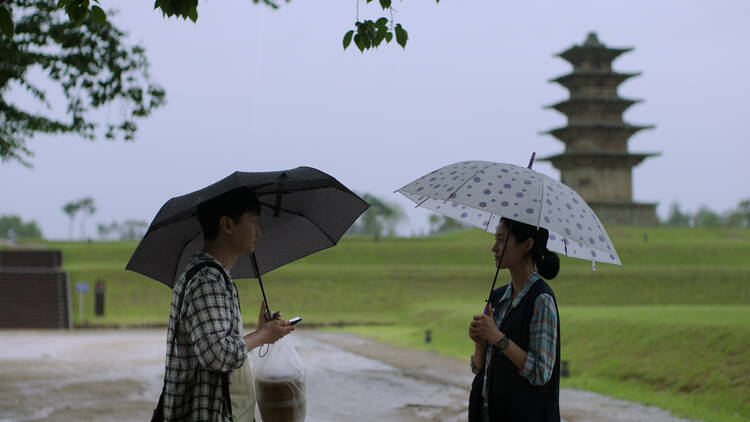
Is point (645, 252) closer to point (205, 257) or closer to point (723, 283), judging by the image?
point (723, 283)

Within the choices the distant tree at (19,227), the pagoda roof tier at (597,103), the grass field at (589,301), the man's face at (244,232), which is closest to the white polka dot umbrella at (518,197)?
the man's face at (244,232)

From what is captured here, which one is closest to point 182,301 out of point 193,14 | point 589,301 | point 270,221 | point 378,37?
point 270,221

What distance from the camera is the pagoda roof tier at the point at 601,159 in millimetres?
46938

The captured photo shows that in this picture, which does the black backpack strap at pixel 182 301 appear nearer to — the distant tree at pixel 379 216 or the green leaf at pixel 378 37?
the green leaf at pixel 378 37

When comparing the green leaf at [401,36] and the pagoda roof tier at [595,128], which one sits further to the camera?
the pagoda roof tier at [595,128]

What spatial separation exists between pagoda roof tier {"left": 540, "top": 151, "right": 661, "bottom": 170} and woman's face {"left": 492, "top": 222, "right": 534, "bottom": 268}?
4504 centimetres

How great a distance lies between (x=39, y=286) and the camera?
96.2 feet

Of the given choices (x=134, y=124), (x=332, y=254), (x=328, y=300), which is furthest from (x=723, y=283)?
(x=134, y=124)

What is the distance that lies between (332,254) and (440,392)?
3018 centimetres

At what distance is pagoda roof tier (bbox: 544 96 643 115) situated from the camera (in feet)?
157

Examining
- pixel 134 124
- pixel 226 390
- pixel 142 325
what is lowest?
pixel 142 325

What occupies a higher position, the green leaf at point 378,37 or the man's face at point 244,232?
the green leaf at point 378,37

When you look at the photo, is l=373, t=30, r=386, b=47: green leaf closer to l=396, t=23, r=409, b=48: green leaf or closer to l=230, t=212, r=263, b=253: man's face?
l=396, t=23, r=409, b=48: green leaf

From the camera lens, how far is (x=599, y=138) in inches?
1887
